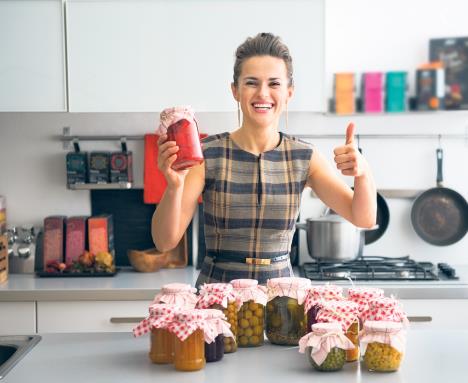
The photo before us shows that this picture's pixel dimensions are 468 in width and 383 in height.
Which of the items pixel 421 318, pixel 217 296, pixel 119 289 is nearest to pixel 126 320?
pixel 119 289

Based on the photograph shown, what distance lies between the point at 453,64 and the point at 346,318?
2.12m

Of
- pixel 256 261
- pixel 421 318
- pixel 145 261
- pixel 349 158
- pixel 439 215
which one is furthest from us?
pixel 439 215

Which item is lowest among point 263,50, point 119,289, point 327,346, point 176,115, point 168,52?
point 119,289

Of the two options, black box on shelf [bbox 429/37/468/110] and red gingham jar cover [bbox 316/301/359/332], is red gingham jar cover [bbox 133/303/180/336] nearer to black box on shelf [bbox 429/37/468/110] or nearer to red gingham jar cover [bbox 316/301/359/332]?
red gingham jar cover [bbox 316/301/359/332]

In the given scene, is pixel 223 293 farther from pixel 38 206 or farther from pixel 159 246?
pixel 38 206

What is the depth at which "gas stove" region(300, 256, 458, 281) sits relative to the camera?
129 inches

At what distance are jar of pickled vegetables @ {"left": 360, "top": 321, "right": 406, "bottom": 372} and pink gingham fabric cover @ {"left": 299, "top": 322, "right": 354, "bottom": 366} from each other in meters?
0.05

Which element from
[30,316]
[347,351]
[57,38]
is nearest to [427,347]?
[347,351]

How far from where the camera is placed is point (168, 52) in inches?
134

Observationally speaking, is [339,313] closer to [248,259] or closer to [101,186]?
[248,259]

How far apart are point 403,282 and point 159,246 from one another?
130 centimetres

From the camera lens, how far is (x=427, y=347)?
78.4 inches

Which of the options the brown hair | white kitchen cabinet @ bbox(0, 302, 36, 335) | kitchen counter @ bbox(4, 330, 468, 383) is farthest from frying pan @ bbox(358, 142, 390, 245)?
kitchen counter @ bbox(4, 330, 468, 383)

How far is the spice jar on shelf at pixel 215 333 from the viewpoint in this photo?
1805mm
